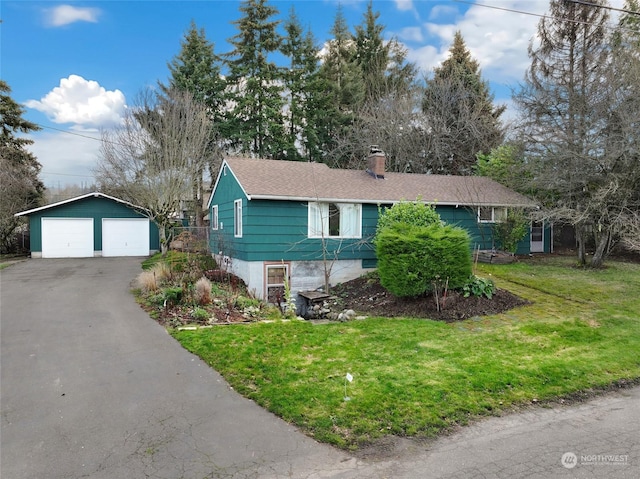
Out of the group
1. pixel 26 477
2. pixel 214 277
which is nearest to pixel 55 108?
pixel 214 277

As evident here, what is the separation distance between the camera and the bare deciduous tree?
20.6 metres

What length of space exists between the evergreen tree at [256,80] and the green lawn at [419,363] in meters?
19.6

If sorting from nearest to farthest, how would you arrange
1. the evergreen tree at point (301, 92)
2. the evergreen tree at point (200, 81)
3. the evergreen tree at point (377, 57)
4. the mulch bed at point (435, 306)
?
the mulch bed at point (435, 306) < the evergreen tree at point (200, 81) < the evergreen tree at point (301, 92) < the evergreen tree at point (377, 57)

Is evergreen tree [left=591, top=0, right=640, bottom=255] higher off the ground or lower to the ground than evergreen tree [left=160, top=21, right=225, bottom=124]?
lower

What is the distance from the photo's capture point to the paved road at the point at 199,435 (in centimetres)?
345

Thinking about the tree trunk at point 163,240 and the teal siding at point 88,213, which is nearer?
the tree trunk at point 163,240

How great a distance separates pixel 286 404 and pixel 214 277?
32.9 feet

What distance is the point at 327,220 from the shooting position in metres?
13.8

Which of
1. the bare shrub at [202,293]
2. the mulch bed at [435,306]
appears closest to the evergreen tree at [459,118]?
the mulch bed at [435,306]

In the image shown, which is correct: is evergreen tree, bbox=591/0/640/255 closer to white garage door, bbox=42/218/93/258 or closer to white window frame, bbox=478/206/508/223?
white window frame, bbox=478/206/508/223

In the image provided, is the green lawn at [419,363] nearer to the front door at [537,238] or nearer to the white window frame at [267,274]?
the white window frame at [267,274]

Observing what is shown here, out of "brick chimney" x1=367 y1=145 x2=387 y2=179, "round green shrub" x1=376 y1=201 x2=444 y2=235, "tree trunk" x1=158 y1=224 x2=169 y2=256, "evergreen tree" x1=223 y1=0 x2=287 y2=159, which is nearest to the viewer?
"round green shrub" x1=376 y1=201 x2=444 y2=235

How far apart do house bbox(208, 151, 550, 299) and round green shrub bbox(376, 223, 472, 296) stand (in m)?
2.99

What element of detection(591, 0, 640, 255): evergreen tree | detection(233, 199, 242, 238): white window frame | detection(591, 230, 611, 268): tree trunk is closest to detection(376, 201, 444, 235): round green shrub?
detection(233, 199, 242, 238): white window frame
